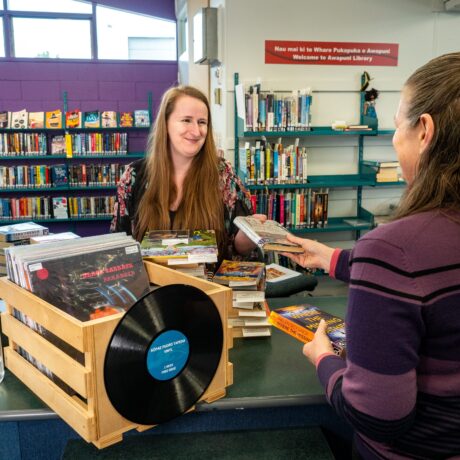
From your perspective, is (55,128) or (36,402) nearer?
(36,402)

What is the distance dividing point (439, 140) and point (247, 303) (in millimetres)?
819

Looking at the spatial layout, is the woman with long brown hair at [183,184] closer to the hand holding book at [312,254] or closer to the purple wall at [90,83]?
the hand holding book at [312,254]

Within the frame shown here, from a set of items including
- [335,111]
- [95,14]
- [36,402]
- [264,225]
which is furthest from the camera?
[95,14]

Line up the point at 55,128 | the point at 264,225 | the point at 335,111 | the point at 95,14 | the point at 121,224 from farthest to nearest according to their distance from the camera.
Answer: the point at 95,14 < the point at 55,128 < the point at 335,111 < the point at 121,224 < the point at 264,225

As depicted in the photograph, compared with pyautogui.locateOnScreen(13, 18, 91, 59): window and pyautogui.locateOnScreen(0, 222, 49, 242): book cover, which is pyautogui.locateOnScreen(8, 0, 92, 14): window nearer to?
pyautogui.locateOnScreen(13, 18, 91, 59): window

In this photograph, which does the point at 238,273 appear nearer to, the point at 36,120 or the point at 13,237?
the point at 13,237

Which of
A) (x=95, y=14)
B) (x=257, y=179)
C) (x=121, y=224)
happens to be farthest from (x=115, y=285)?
(x=95, y=14)

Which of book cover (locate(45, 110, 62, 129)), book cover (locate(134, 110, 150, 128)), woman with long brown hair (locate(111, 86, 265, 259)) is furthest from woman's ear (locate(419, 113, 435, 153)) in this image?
book cover (locate(45, 110, 62, 129))

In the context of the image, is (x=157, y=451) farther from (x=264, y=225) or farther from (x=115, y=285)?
(x=264, y=225)

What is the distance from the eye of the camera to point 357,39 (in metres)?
4.46

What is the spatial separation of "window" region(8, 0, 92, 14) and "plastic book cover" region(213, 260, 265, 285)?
612 centimetres

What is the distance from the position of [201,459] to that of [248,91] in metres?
3.51

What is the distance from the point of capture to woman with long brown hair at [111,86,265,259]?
2102 millimetres

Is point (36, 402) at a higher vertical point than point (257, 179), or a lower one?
lower
